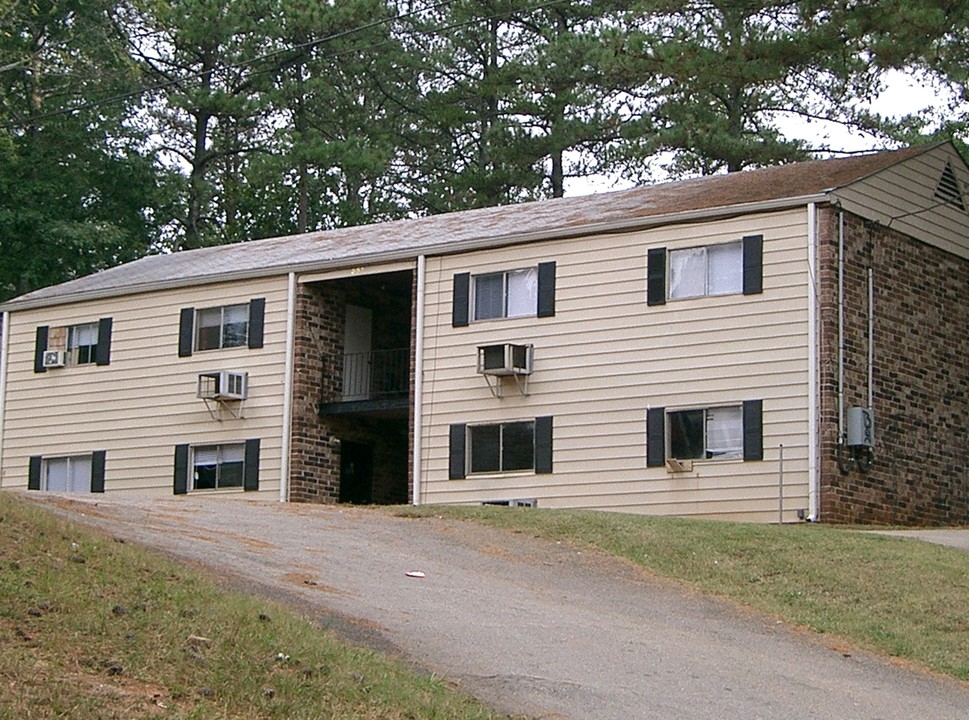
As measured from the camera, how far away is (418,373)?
28.7 meters

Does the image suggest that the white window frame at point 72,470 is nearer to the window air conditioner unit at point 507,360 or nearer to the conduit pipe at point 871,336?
the window air conditioner unit at point 507,360

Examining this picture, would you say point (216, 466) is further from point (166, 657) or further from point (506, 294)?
point (166, 657)

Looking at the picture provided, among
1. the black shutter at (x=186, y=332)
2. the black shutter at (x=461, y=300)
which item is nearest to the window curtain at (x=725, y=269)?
the black shutter at (x=461, y=300)

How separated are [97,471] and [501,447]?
8688 millimetres

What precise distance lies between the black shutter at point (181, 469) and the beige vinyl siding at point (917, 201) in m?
12.7

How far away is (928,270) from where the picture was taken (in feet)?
89.3

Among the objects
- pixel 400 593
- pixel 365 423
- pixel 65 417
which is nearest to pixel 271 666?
pixel 400 593

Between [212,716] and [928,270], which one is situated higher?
[928,270]

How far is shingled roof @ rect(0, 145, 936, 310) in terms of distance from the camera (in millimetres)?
26625

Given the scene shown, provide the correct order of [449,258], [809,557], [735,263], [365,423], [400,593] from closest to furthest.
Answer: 1. [400,593]
2. [809,557]
3. [735,263]
4. [449,258]
5. [365,423]

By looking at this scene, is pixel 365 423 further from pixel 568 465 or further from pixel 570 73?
pixel 570 73

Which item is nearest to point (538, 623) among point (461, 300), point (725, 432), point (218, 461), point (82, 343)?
point (725, 432)

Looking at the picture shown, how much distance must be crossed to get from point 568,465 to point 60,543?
14228 mm

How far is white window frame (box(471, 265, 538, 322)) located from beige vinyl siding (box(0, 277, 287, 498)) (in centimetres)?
444
